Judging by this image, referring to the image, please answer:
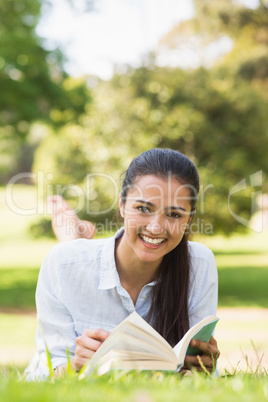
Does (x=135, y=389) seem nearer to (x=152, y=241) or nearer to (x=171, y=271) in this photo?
(x=152, y=241)

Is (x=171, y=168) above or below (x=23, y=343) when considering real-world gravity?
above

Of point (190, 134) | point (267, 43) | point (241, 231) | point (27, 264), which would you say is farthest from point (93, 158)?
point (267, 43)

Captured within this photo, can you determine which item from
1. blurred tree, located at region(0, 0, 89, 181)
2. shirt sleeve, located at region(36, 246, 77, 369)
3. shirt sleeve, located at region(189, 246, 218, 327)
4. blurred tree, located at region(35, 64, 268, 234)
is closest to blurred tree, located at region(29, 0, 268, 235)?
blurred tree, located at region(35, 64, 268, 234)

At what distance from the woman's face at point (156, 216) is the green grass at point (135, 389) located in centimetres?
93

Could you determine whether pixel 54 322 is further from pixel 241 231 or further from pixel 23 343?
pixel 241 231

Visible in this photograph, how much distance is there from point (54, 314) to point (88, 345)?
0.53 meters

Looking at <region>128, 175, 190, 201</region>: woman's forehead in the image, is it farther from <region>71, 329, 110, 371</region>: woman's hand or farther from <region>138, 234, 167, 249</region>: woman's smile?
<region>71, 329, 110, 371</region>: woman's hand

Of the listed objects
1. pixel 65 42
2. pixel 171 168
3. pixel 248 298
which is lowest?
pixel 248 298

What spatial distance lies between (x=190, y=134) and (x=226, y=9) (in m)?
9.44

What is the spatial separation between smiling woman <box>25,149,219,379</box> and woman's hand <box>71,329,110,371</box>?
29cm

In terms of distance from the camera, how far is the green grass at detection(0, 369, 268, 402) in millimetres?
1562

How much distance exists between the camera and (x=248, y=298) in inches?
624

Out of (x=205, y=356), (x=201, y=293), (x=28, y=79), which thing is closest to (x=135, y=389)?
(x=205, y=356)

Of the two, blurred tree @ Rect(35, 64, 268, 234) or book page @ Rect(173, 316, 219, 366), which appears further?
blurred tree @ Rect(35, 64, 268, 234)
